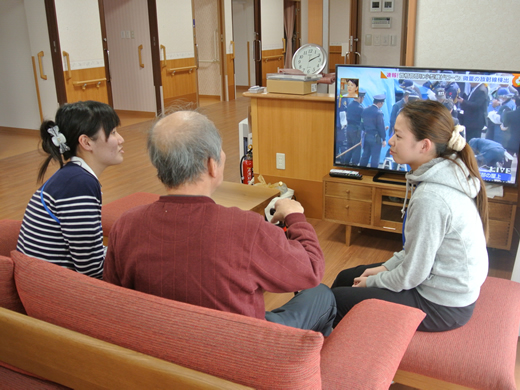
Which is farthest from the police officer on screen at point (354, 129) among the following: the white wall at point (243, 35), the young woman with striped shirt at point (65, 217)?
the white wall at point (243, 35)

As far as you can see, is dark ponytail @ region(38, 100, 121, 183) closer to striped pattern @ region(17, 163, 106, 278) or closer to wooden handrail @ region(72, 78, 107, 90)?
striped pattern @ region(17, 163, 106, 278)

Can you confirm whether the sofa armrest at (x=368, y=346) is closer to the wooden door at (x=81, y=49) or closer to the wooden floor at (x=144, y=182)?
the wooden floor at (x=144, y=182)

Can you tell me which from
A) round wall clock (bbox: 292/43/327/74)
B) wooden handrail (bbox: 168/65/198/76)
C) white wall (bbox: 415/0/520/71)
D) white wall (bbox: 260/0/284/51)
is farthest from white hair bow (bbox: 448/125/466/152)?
white wall (bbox: 260/0/284/51)

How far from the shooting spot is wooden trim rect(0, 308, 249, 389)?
3.68ft

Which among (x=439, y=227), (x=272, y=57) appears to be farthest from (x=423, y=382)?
(x=272, y=57)

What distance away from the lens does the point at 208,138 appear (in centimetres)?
131

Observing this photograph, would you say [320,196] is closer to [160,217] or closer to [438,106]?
[438,106]

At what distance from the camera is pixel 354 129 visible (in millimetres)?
3250

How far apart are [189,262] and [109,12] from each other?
25.7ft

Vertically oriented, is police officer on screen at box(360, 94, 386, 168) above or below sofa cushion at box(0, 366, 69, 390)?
above

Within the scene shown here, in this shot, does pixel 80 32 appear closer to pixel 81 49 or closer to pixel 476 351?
pixel 81 49

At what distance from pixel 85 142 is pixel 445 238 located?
139 cm

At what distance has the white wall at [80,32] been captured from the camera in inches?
252

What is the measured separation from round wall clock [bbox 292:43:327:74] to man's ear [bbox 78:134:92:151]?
7.20 feet
